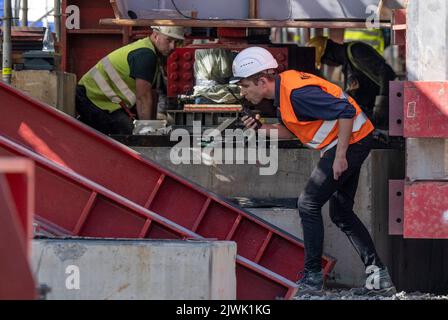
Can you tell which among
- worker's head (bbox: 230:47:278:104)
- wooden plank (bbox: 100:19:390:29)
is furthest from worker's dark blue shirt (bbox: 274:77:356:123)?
wooden plank (bbox: 100:19:390:29)

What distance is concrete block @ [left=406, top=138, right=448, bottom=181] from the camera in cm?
862

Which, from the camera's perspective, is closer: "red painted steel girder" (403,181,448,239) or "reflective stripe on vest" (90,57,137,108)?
"red painted steel girder" (403,181,448,239)

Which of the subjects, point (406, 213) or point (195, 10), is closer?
point (406, 213)

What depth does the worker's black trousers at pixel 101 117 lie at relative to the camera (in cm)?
1067

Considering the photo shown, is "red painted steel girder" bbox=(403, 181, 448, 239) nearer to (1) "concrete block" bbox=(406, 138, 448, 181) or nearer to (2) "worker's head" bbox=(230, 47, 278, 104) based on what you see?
(1) "concrete block" bbox=(406, 138, 448, 181)

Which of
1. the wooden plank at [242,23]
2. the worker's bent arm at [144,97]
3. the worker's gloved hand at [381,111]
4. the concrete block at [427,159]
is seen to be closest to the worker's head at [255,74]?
the concrete block at [427,159]

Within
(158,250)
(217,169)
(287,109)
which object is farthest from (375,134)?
(158,250)

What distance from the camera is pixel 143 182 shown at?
9047 millimetres

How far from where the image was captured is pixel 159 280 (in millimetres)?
7047

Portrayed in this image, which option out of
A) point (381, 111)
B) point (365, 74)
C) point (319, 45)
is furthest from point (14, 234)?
point (319, 45)

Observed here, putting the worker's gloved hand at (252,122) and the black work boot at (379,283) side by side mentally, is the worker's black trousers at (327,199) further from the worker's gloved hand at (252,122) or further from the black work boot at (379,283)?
the worker's gloved hand at (252,122)

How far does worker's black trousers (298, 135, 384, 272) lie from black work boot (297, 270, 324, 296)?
0.15ft

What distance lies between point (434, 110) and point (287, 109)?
3.98 feet
